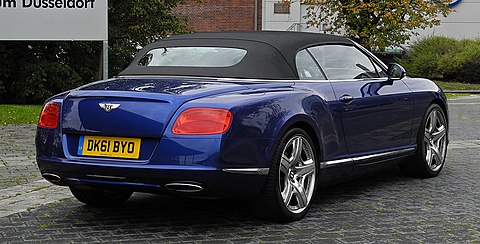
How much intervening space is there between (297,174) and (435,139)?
8.50ft

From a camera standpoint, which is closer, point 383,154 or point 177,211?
point 177,211

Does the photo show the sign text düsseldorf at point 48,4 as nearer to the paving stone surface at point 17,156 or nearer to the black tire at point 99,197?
the paving stone surface at point 17,156

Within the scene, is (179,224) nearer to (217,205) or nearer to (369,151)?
(217,205)

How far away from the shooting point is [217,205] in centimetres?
712

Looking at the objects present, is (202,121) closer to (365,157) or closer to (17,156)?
(365,157)

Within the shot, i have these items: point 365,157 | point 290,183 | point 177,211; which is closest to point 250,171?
point 290,183

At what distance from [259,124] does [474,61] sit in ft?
98.3

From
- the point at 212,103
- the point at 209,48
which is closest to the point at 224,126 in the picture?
the point at 212,103

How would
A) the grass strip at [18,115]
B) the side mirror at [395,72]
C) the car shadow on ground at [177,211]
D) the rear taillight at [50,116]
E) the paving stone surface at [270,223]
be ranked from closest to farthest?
the paving stone surface at [270,223]
the rear taillight at [50,116]
the car shadow on ground at [177,211]
the side mirror at [395,72]
the grass strip at [18,115]

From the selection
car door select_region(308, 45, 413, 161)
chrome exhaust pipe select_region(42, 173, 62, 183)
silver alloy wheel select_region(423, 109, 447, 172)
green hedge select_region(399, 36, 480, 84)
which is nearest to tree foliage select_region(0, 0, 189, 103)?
silver alloy wheel select_region(423, 109, 447, 172)

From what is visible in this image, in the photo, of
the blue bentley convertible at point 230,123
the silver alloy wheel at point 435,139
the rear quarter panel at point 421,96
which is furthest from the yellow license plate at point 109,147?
the silver alloy wheel at point 435,139

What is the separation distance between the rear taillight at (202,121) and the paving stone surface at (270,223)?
72cm

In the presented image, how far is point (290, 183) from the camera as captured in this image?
21.1 feet

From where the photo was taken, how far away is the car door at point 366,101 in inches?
282
